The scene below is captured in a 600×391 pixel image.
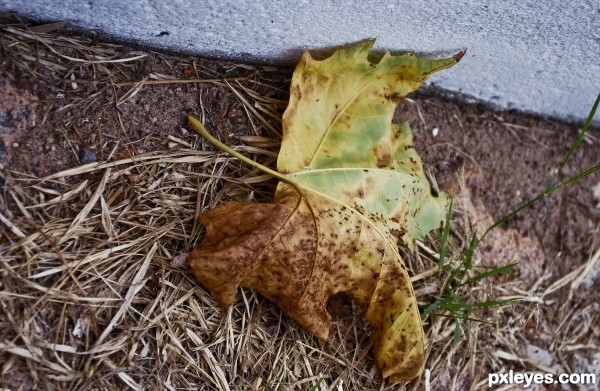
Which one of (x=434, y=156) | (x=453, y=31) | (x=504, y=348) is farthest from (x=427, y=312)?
(x=453, y=31)

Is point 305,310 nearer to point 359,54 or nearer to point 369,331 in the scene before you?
point 369,331

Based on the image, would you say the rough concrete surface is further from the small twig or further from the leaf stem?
the leaf stem

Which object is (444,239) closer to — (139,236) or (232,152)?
(232,152)

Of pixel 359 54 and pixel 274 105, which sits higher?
pixel 359 54

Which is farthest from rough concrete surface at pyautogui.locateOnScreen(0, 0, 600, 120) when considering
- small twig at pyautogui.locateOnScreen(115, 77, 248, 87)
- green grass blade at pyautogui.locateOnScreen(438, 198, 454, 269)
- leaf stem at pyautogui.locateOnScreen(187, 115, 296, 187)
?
green grass blade at pyautogui.locateOnScreen(438, 198, 454, 269)

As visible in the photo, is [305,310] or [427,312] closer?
[305,310]

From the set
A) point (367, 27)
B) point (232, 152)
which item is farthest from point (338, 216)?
point (367, 27)
